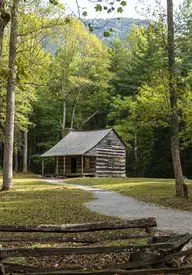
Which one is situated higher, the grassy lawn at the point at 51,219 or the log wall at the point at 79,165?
the log wall at the point at 79,165

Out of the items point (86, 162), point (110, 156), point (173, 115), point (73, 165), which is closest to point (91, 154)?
point (86, 162)

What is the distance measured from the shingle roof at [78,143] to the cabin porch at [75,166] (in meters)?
1.10

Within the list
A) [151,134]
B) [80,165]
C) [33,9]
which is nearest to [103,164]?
[80,165]

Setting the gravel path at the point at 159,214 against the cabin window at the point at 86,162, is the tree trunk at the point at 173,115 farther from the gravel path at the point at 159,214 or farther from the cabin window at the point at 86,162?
the cabin window at the point at 86,162

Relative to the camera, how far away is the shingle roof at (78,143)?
4028cm

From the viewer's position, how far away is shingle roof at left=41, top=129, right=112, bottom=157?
4028cm

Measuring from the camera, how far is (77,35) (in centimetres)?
4728

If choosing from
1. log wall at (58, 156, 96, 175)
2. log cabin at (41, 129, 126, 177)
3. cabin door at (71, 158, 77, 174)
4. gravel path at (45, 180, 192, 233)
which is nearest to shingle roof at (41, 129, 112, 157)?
log cabin at (41, 129, 126, 177)

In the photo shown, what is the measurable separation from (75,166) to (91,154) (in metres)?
5.10

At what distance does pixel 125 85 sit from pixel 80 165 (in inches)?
651

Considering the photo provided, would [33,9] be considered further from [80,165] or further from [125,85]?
[125,85]

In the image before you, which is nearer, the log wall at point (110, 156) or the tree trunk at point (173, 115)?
the tree trunk at point (173, 115)

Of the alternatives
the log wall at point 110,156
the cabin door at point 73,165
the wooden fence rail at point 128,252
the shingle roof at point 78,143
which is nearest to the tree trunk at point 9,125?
the wooden fence rail at point 128,252

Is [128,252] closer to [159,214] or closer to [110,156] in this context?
[159,214]
